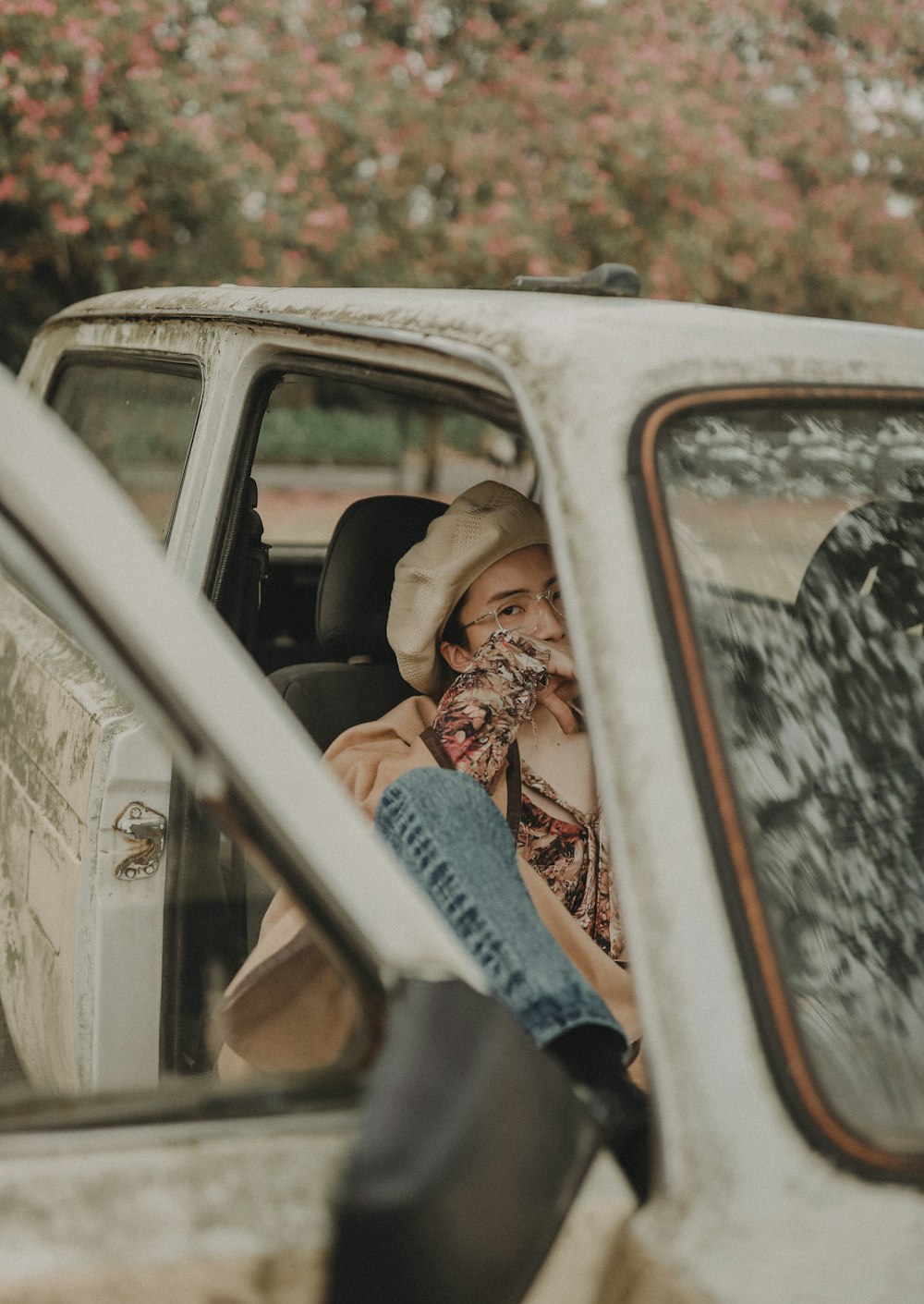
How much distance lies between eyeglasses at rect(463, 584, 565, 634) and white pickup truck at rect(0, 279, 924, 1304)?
612 millimetres

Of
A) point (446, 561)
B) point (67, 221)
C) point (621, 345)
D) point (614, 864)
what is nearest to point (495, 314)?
point (621, 345)

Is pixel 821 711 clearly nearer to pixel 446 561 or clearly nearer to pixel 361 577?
pixel 446 561

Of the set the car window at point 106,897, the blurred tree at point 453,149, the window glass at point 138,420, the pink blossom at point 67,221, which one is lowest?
the car window at point 106,897

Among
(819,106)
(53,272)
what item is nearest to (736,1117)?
(53,272)

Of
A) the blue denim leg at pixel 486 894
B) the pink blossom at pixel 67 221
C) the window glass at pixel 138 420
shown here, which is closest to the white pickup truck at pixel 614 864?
the blue denim leg at pixel 486 894

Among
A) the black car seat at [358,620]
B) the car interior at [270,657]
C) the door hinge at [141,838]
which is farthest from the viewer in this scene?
the black car seat at [358,620]

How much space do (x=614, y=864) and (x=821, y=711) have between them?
0.36 meters

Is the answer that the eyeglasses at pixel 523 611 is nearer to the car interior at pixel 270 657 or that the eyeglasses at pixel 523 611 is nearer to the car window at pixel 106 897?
the car interior at pixel 270 657

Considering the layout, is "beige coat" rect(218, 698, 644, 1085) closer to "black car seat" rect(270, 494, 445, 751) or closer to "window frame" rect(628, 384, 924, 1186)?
"black car seat" rect(270, 494, 445, 751)

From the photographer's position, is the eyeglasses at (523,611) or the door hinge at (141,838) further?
the eyeglasses at (523,611)

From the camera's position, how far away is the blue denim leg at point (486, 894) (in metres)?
1.17

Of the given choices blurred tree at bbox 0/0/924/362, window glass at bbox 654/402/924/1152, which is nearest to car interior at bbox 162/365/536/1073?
window glass at bbox 654/402/924/1152

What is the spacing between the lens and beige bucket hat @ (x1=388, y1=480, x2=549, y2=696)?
2258 mm

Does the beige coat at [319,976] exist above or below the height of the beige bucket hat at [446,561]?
below
